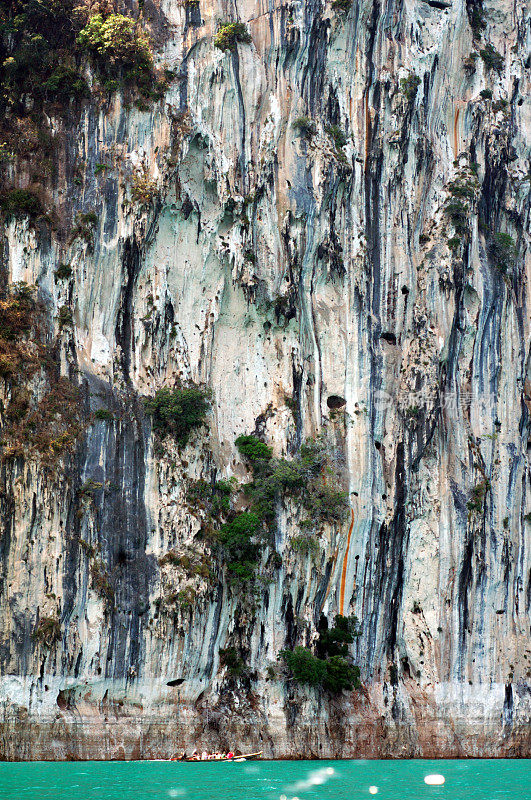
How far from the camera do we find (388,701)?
30.7m

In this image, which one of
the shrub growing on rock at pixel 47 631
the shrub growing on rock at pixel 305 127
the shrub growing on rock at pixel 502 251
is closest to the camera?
the shrub growing on rock at pixel 47 631

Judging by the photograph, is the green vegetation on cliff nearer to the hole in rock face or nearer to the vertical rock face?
the vertical rock face

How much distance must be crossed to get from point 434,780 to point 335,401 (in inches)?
534

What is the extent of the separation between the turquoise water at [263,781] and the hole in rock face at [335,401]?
11861mm

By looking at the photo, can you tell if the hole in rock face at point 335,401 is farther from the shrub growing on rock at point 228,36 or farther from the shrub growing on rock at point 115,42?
the shrub growing on rock at point 115,42

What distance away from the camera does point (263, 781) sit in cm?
2319

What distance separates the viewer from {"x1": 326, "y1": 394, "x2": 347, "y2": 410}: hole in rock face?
1304 inches

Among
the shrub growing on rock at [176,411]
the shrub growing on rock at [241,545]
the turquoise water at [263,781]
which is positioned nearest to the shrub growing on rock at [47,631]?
the turquoise water at [263,781]

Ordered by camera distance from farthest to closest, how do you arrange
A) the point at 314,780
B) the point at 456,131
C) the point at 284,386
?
the point at 456,131, the point at 284,386, the point at 314,780

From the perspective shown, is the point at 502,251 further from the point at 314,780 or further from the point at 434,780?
the point at 314,780

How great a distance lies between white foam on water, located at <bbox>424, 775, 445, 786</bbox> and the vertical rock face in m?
5.31

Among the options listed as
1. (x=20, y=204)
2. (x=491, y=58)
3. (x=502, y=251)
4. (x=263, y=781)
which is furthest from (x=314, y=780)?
(x=491, y=58)

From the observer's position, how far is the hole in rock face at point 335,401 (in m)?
33.1

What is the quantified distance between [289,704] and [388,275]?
50.2 ft
